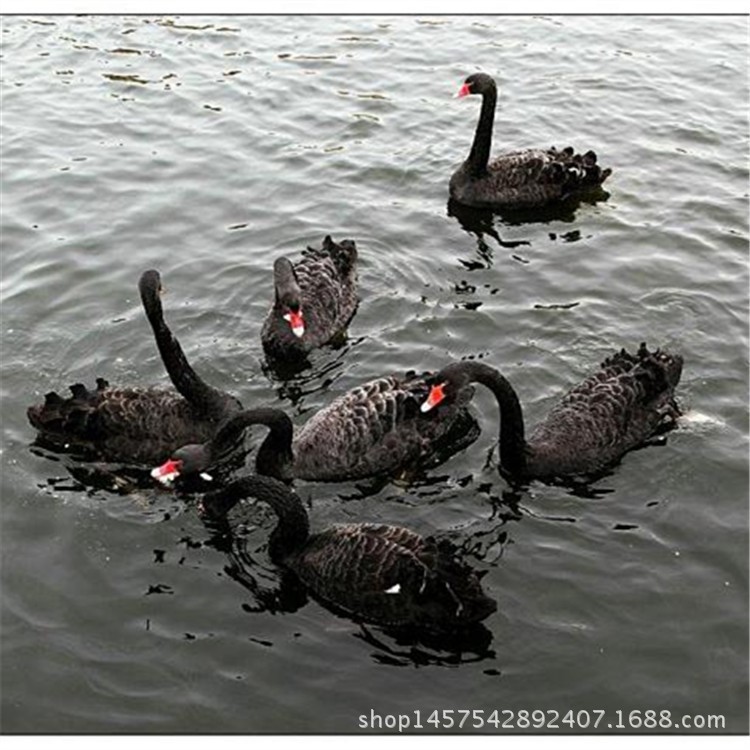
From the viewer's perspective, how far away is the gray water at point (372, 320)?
579 cm

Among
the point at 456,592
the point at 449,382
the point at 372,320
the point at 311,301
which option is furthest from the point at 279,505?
the point at 372,320

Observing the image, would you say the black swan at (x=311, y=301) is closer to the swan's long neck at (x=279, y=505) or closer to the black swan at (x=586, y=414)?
the black swan at (x=586, y=414)

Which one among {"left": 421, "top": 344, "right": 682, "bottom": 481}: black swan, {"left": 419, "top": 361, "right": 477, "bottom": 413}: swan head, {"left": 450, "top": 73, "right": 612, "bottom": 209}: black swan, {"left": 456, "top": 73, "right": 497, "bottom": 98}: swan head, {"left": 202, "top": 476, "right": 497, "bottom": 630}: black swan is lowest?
{"left": 202, "top": 476, "right": 497, "bottom": 630}: black swan

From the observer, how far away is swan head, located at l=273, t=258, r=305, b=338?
8.08 meters

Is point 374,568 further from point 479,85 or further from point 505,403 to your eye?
point 479,85

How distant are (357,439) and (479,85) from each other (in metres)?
5.63

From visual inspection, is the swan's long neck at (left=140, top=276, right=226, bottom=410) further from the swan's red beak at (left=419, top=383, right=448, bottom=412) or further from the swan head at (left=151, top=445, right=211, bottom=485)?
the swan's red beak at (left=419, top=383, right=448, bottom=412)

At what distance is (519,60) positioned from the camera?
46.7 ft

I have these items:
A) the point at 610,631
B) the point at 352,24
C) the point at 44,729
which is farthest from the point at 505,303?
the point at 352,24

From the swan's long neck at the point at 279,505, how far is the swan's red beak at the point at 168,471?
293mm

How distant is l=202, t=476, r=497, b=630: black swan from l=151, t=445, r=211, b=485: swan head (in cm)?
30

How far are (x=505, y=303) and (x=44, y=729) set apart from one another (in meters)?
5.29

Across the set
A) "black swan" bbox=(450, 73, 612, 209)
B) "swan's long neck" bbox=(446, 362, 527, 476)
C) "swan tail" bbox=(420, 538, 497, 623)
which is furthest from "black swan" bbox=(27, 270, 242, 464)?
"black swan" bbox=(450, 73, 612, 209)

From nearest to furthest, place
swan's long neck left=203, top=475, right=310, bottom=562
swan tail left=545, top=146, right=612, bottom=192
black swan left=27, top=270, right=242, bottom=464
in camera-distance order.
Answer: swan's long neck left=203, top=475, right=310, bottom=562, black swan left=27, top=270, right=242, bottom=464, swan tail left=545, top=146, right=612, bottom=192
